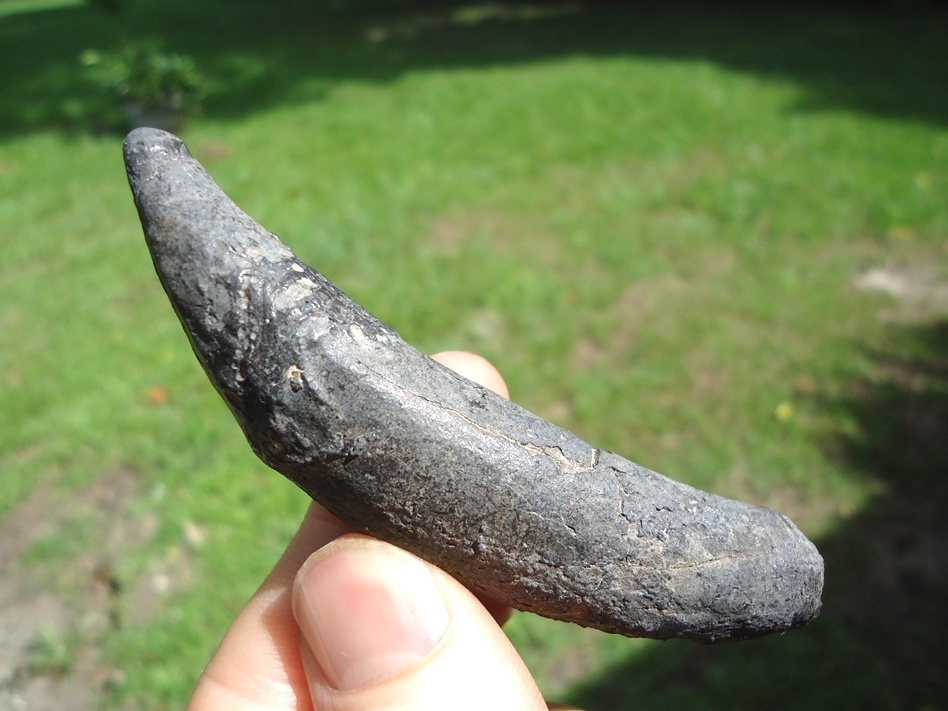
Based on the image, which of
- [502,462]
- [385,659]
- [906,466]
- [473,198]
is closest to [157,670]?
[385,659]

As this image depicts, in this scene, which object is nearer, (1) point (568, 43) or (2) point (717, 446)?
(2) point (717, 446)

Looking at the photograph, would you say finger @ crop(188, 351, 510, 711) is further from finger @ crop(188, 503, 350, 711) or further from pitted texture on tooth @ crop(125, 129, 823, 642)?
pitted texture on tooth @ crop(125, 129, 823, 642)

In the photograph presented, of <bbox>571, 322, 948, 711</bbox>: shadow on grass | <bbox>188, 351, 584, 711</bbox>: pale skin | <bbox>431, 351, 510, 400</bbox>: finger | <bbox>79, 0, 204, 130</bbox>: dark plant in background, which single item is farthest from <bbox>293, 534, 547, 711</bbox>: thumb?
<bbox>79, 0, 204, 130</bbox>: dark plant in background

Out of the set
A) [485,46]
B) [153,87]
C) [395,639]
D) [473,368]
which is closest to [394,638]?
[395,639]

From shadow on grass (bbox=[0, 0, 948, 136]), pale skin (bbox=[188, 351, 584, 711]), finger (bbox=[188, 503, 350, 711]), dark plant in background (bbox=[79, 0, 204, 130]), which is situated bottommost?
shadow on grass (bbox=[0, 0, 948, 136])

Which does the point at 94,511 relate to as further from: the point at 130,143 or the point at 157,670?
the point at 130,143

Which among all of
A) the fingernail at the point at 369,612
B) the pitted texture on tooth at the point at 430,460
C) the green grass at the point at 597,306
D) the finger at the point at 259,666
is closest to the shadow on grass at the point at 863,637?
the green grass at the point at 597,306

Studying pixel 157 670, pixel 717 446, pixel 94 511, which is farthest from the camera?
pixel 717 446
